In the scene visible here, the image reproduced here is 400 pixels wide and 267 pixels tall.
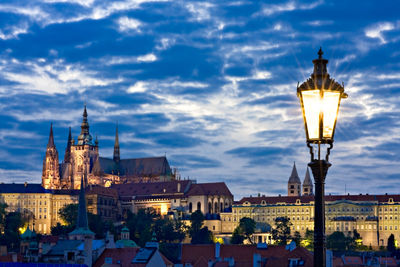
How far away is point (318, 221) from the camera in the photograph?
10.8 meters

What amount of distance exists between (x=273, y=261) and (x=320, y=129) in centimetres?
8391

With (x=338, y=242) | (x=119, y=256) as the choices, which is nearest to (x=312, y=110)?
(x=119, y=256)

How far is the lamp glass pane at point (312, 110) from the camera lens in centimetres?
1082

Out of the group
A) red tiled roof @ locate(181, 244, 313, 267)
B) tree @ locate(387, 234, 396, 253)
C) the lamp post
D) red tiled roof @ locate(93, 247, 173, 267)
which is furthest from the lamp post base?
tree @ locate(387, 234, 396, 253)

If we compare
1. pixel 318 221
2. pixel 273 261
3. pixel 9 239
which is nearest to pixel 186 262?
pixel 273 261

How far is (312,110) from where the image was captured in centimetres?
1082

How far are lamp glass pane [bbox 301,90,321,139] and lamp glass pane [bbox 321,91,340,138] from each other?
0.08 meters

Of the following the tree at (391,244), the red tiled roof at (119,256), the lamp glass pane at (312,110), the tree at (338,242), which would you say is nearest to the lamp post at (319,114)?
the lamp glass pane at (312,110)

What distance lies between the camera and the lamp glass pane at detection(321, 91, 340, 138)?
10.8 m

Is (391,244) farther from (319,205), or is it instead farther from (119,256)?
(319,205)

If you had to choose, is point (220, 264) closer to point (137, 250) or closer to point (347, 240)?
point (137, 250)

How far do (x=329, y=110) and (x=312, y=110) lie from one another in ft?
0.69

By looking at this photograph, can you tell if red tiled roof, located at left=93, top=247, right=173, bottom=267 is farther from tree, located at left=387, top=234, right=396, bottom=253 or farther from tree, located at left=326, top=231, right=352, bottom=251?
tree, located at left=387, top=234, right=396, bottom=253

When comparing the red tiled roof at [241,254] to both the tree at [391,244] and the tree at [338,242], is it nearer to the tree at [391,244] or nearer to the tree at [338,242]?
the tree at [338,242]
